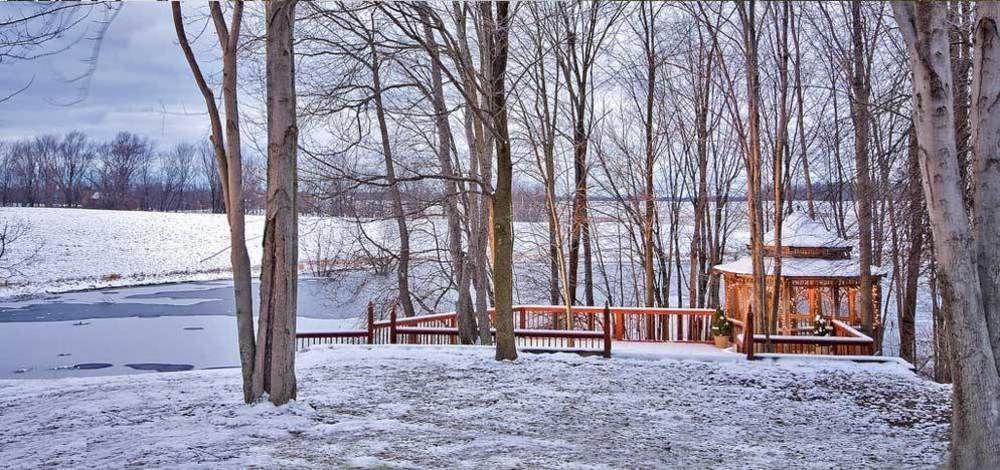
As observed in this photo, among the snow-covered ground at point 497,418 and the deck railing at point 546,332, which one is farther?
the deck railing at point 546,332

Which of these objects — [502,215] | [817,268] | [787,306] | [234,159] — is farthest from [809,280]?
[234,159]

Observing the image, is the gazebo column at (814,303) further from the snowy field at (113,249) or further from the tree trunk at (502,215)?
the snowy field at (113,249)

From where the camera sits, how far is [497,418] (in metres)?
8.22

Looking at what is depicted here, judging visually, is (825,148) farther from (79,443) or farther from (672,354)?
(79,443)

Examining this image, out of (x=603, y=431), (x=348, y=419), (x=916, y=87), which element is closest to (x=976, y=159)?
(x=916, y=87)

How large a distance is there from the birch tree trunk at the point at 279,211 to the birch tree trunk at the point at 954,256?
6136 mm

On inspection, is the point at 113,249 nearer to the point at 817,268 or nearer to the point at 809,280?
the point at 809,280

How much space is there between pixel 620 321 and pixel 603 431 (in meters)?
8.57

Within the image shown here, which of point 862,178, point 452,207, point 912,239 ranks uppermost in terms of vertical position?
point 862,178

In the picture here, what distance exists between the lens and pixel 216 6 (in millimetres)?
8391

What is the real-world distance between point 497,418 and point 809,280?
39.9 ft

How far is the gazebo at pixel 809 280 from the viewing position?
57.6 feet

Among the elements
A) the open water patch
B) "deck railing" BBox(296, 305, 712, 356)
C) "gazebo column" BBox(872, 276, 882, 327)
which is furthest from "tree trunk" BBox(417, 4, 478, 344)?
"gazebo column" BBox(872, 276, 882, 327)

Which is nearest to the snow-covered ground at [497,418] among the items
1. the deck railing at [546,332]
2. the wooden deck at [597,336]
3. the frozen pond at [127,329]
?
the wooden deck at [597,336]
